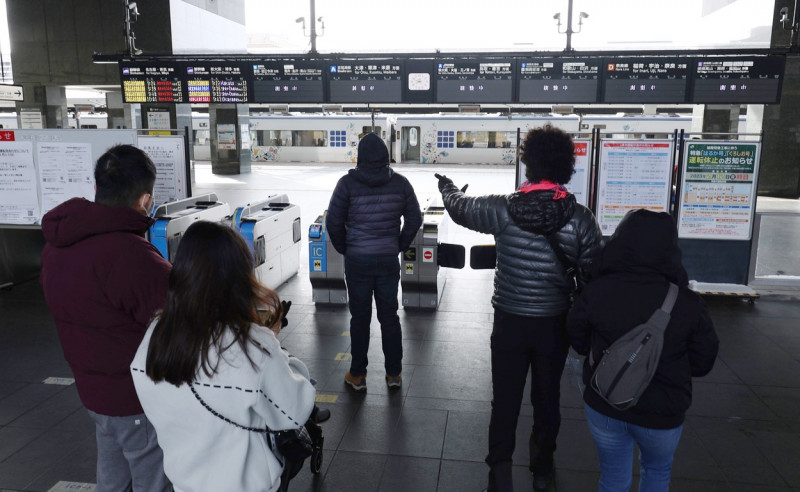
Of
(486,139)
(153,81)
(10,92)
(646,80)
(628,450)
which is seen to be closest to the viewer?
(628,450)

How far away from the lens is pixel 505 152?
23.0 meters

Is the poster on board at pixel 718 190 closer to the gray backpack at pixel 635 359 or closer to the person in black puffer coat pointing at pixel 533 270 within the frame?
the person in black puffer coat pointing at pixel 533 270

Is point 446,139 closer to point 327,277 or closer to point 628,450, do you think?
point 327,277

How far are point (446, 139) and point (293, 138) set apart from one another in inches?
252

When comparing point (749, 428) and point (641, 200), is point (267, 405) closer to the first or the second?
point (749, 428)

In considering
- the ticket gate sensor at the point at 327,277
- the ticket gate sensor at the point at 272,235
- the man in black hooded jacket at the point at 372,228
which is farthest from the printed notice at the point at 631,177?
the ticket gate sensor at the point at 272,235

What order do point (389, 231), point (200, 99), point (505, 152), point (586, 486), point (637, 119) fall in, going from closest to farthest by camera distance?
1. point (586, 486)
2. point (389, 231)
3. point (200, 99)
4. point (637, 119)
5. point (505, 152)

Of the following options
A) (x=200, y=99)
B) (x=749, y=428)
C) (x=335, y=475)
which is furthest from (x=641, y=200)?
(x=200, y=99)

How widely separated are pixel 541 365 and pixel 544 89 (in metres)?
4.83

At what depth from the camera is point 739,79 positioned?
6.41 meters

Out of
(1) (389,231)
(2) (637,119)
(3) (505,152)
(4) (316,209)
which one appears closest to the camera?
(1) (389,231)

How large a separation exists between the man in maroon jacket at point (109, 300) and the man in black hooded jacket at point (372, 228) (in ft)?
5.69

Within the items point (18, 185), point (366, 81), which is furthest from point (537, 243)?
point (18, 185)

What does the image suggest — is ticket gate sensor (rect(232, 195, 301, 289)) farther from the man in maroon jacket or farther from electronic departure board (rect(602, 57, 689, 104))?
electronic departure board (rect(602, 57, 689, 104))
